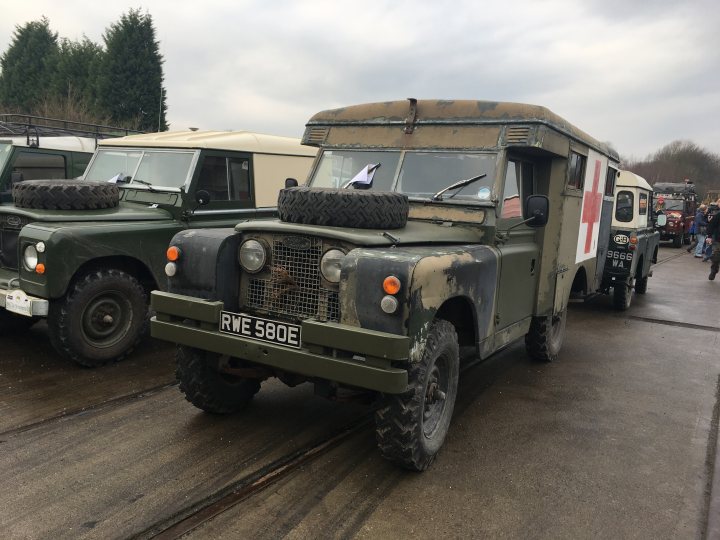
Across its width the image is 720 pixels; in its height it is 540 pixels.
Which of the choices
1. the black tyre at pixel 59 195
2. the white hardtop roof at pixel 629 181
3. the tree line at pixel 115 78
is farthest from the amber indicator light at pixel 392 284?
the tree line at pixel 115 78

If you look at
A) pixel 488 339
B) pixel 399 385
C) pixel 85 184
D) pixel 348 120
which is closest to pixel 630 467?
pixel 488 339

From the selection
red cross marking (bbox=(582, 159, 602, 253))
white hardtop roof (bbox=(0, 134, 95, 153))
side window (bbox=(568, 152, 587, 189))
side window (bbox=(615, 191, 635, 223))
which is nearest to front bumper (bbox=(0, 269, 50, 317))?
white hardtop roof (bbox=(0, 134, 95, 153))

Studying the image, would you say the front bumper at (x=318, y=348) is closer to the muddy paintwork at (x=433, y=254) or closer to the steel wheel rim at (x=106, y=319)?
the muddy paintwork at (x=433, y=254)

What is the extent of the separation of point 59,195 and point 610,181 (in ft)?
21.4

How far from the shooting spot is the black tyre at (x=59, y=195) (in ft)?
Result: 18.0

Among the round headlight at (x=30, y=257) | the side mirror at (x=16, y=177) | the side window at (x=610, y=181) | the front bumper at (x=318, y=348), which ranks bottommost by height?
the front bumper at (x=318, y=348)

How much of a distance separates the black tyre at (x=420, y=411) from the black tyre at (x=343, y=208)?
79cm

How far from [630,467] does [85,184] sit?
5.33 meters

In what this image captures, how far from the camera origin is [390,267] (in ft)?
10.3

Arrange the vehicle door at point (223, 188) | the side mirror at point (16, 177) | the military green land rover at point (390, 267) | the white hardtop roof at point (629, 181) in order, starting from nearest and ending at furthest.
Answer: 1. the military green land rover at point (390, 267)
2. the vehicle door at point (223, 188)
3. the side mirror at point (16, 177)
4. the white hardtop roof at point (629, 181)

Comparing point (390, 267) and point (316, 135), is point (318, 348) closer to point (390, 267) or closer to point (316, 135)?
point (390, 267)

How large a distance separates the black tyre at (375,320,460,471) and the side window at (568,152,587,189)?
2653 millimetres

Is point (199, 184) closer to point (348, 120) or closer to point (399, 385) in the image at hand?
point (348, 120)

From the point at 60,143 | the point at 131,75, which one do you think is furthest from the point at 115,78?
the point at 60,143
